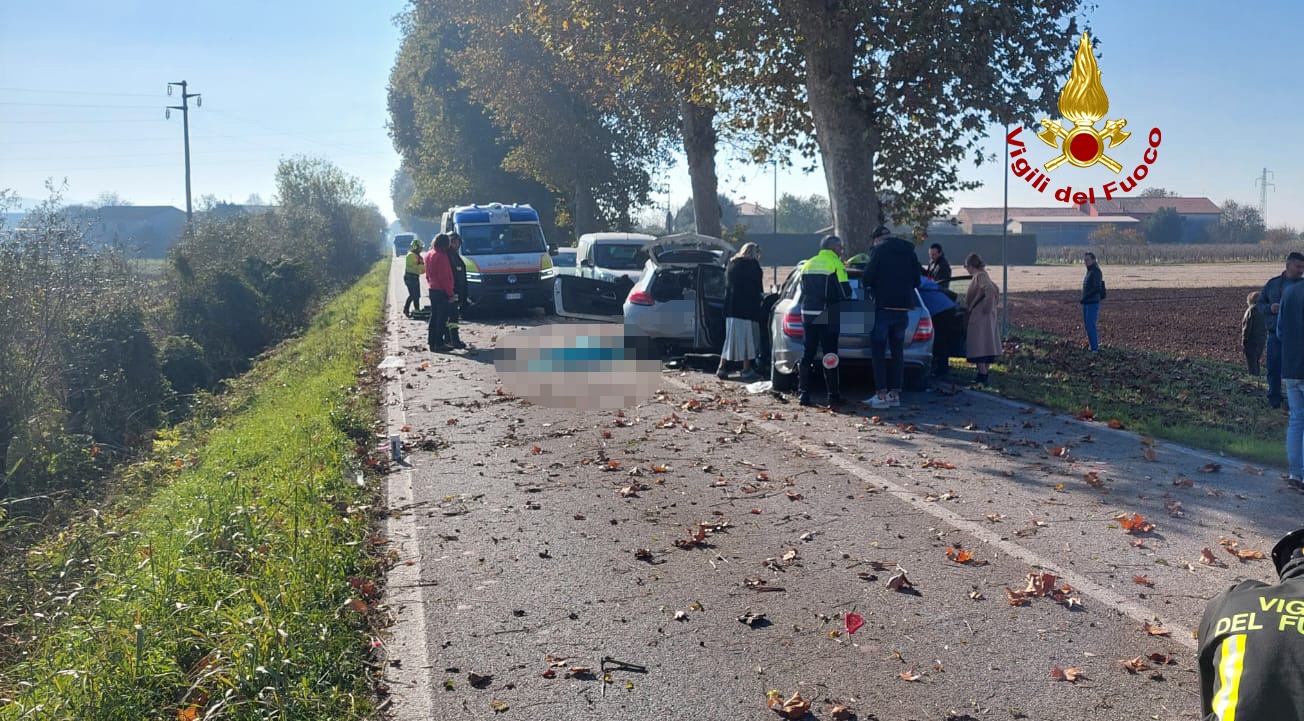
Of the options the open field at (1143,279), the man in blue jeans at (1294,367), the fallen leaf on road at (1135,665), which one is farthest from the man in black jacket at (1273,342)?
the open field at (1143,279)

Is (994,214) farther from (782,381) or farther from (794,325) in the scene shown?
(794,325)

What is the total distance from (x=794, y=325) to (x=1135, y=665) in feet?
26.6

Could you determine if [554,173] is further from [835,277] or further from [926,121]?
[835,277]

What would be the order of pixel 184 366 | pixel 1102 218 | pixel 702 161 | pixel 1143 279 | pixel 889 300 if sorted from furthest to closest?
pixel 1102 218, pixel 1143 279, pixel 702 161, pixel 184 366, pixel 889 300

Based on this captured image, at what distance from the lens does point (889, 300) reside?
39.7ft

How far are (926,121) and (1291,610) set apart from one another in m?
16.0

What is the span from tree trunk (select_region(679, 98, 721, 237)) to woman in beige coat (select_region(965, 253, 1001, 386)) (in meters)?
14.4

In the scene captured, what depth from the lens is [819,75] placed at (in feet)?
57.4

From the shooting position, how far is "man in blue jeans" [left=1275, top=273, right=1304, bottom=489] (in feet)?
27.8

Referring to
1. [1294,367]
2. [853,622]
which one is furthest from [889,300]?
[853,622]

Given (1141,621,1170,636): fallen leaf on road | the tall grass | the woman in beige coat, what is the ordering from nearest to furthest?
(1141,621,1170,636): fallen leaf on road, the woman in beige coat, the tall grass

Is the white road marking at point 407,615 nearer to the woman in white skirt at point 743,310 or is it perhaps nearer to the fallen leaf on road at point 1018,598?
the fallen leaf on road at point 1018,598

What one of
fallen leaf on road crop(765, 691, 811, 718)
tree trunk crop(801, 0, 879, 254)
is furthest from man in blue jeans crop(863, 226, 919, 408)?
fallen leaf on road crop(765, 691, 811, 718)

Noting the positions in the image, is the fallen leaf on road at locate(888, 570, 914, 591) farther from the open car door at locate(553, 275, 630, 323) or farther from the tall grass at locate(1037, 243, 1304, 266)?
the tall grass at locate(1037, 243, 1304, 266)
